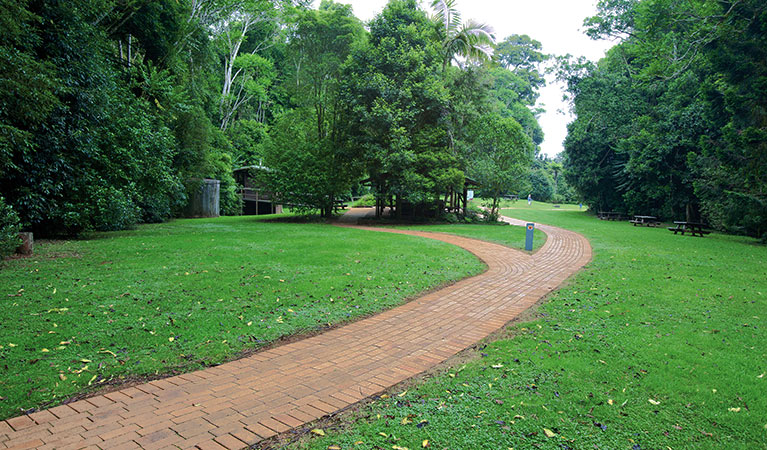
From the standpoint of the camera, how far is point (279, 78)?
39781 mm

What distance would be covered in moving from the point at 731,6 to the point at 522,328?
16.1m

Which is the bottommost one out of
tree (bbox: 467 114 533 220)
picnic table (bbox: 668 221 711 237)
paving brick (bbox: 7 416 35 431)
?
paving brick (bbox: 7 416 35 431)

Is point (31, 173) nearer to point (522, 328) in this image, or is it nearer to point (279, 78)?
point (522, 328)

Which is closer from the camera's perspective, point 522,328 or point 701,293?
point 522,328

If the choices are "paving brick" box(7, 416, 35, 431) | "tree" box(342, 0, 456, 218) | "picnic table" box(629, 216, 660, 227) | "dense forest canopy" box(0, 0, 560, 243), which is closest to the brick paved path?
"paving brick" box(7, 416, 35, 431)

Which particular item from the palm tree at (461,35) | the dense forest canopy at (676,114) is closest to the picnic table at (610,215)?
the dense forest canopy at (676,114)

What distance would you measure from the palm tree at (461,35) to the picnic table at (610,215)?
49.1 feet

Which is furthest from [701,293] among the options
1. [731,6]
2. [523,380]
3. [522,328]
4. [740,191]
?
[731,6]

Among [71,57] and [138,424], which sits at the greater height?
[71,57]

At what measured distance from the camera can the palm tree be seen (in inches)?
789

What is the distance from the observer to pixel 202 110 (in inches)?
792

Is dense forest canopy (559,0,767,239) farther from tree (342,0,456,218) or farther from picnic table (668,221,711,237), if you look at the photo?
tree (342,0,456,218)

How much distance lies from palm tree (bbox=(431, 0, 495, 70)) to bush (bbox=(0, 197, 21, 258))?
18.5 metres

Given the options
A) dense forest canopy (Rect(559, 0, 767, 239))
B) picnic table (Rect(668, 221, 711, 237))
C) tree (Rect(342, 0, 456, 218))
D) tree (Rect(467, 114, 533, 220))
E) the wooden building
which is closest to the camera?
dense forest canopy (Rect(559, 0, 767, 239))
